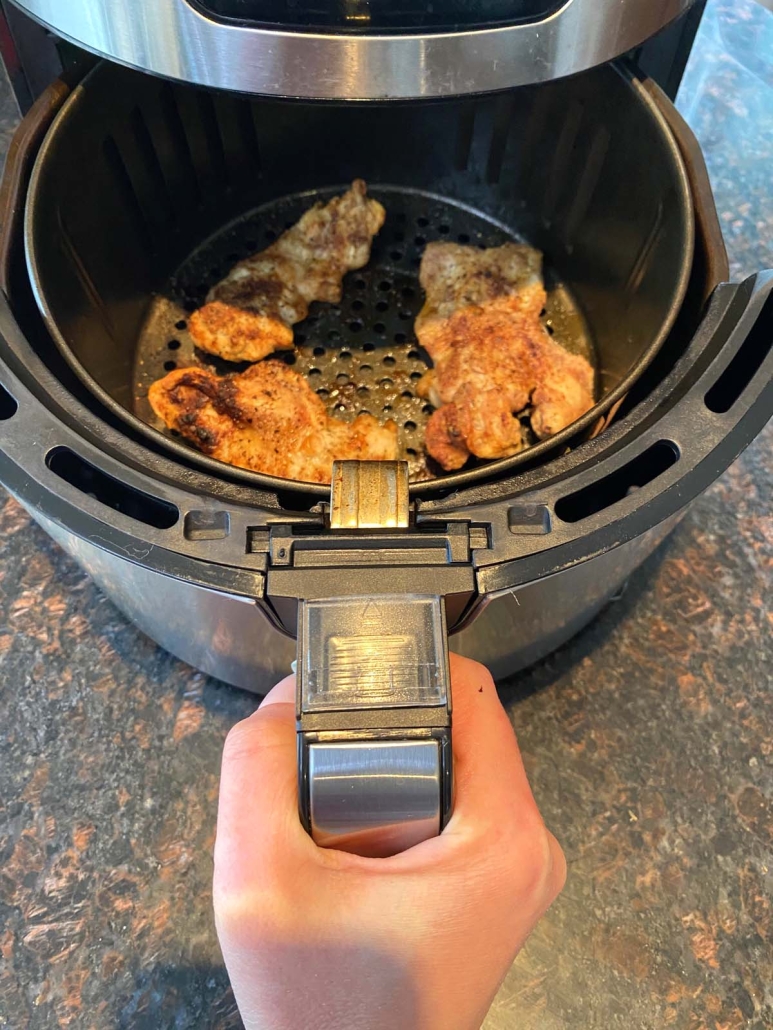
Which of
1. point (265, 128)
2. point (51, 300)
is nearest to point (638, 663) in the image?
point (51, 300)

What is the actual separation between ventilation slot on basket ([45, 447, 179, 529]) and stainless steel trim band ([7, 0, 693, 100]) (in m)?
0.28

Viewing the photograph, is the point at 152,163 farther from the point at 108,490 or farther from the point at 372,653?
the point at 372,653

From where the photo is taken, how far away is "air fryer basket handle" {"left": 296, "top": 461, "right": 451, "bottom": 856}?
0.41 metres

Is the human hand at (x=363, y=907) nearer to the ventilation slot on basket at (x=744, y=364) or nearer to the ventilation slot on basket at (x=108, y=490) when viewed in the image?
the ventilation slot on basket at (x=108, y=490)

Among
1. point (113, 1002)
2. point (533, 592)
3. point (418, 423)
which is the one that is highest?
point (533, 592)

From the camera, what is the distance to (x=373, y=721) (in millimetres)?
412

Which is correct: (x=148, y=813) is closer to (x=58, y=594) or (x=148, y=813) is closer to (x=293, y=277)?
(x=58, y=594)

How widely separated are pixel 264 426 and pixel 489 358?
0.25 meters

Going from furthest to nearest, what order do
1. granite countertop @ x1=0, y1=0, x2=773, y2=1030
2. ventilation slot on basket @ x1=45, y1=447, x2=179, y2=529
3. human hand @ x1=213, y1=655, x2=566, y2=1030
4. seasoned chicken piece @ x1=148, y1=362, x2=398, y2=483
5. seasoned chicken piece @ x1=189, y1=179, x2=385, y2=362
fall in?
seasoned chicken piece @ x1=189, y1=179, x2=385, y2=362 < seasoned chicken piece @ x1=148, y1=362, x2=398, y2=483 < granite countertop @ x1=0, y1=0, x2=773, y2=1030 < ventilation slot on basket @ x1=45, y1=447, x2=179, y2=529 < human hand @ x1=213, y1=655, x2=566, y2=1030

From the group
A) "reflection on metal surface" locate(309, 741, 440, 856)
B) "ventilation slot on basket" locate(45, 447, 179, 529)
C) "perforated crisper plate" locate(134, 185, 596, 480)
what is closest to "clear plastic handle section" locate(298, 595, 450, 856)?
"reflection on metal surface" locate(309, 741, 440, 856)

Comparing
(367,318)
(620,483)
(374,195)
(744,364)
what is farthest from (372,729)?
(374,195)

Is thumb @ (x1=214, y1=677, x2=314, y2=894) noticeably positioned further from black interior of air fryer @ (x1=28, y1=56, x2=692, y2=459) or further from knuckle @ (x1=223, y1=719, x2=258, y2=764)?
black interior of air fryer @ (x1=28, y1=56, x2=692, y2=459)

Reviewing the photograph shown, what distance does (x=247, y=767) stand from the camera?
1.42 ft

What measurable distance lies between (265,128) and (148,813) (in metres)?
0.76
